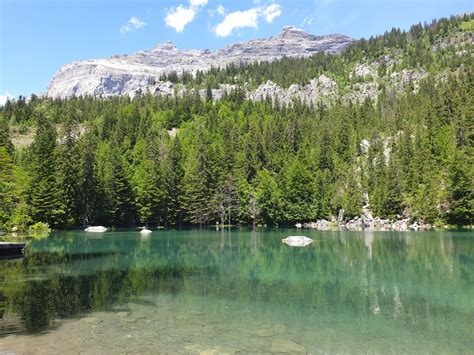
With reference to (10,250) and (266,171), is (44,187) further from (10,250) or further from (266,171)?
(266,171)

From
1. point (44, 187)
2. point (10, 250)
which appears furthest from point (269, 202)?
point (10, 250)

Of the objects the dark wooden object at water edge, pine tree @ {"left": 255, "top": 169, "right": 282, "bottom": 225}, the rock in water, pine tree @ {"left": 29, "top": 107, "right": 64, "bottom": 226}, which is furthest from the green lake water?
pine tree @ {"left": 255, "top": 169, "right": 282, "bottom": 225}

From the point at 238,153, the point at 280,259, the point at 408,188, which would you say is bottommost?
the point at 280,259

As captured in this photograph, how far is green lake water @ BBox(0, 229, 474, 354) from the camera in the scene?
13297 millimetres

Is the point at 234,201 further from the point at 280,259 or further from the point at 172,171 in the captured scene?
the point at 280,259

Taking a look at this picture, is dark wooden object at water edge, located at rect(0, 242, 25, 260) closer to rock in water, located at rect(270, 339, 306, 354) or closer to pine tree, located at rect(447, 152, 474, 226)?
rock in water, located at rect(270, 339, 306, 354)

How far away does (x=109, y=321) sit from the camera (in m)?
15.9

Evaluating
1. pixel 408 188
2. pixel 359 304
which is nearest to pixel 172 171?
pixel 408 188

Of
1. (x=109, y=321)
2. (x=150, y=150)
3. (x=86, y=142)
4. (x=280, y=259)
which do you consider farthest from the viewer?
(x=150, y=150)

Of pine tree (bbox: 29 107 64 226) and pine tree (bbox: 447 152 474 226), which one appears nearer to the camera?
pine tree (bbox: 447 152 474 226)

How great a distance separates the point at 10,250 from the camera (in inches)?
1467

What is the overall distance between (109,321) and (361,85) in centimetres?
19808

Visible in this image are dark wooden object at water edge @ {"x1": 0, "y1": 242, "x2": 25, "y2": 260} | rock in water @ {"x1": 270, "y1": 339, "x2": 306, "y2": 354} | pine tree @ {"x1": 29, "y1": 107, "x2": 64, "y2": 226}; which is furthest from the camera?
pine tree @ {"x1": 29, "y1": 107, "x2": 64, "y2": 226}

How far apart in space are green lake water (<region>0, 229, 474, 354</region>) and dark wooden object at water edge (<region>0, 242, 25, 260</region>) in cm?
310
